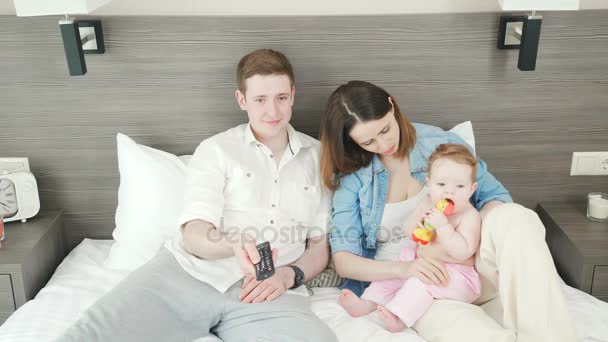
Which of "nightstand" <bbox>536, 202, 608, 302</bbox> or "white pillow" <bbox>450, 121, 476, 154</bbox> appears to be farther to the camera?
"white pillow" <bbox>450, 121, 476, 154</bbox>

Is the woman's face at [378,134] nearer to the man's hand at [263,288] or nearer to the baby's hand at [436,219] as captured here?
the baby's hand at [436,219]

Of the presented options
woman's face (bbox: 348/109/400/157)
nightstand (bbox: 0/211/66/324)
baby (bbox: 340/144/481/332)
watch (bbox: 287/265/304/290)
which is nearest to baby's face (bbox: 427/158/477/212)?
baby (bbox: 340/144/481/332)

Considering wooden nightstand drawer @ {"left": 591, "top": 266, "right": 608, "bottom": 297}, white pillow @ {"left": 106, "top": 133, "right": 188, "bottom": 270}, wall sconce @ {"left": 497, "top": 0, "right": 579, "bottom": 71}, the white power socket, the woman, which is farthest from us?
the white power socket

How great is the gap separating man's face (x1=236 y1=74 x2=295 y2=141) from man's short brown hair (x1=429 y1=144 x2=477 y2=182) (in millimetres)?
468

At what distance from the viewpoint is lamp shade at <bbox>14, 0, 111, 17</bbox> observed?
1637mm

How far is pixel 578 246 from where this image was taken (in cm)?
191

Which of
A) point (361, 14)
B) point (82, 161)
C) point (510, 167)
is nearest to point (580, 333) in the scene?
point (510, 167)

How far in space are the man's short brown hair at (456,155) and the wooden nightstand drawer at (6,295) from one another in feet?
4.49

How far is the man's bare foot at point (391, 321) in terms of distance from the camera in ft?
5.46

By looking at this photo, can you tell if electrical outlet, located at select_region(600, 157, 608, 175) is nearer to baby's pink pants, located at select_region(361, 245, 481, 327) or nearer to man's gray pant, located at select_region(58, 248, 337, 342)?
baby's pink pants, located at select_region(361, 245, 481, 327)

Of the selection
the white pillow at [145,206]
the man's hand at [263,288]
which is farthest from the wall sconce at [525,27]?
the white pillow at [145,206]

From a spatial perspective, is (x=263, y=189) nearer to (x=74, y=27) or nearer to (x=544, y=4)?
(x=74, y=27)

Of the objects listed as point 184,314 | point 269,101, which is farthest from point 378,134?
point 184,314

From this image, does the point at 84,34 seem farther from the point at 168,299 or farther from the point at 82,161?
the point at 168,299
